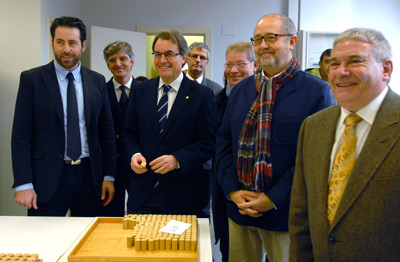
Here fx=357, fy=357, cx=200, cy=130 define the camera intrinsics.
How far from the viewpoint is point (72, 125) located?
213 cm

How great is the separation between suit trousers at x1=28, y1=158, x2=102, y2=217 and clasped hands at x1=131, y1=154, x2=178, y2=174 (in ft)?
1.19

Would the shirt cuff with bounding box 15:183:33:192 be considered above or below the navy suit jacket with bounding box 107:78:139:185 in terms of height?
below

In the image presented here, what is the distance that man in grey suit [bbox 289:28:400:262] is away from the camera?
3.63ft

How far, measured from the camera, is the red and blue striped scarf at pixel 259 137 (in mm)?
1694

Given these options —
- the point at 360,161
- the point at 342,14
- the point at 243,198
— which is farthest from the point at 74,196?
the point at 342,14

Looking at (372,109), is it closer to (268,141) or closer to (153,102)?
(268,141)

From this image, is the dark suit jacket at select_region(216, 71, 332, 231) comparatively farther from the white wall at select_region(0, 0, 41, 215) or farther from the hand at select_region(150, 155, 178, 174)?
the white wall at select_region(0, 0, 41, 215)

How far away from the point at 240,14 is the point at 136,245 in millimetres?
5107

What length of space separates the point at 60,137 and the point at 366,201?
5.46 feet

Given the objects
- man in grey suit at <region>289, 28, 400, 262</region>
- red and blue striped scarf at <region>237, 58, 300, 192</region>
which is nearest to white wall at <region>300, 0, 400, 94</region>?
red and blue striped scarf at <region>237, 58, 300, 192</region>

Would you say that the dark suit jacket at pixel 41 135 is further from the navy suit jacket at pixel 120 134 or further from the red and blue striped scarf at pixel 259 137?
the red and blue striped scarf at pixel 259 137

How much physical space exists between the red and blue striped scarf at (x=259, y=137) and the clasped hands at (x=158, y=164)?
0.40 m

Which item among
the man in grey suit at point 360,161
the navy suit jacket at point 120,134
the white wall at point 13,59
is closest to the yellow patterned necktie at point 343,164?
the man in grey suit at point 360,161

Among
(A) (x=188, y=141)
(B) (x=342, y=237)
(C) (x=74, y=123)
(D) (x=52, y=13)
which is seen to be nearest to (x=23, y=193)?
(C) (x=74, y=123)
